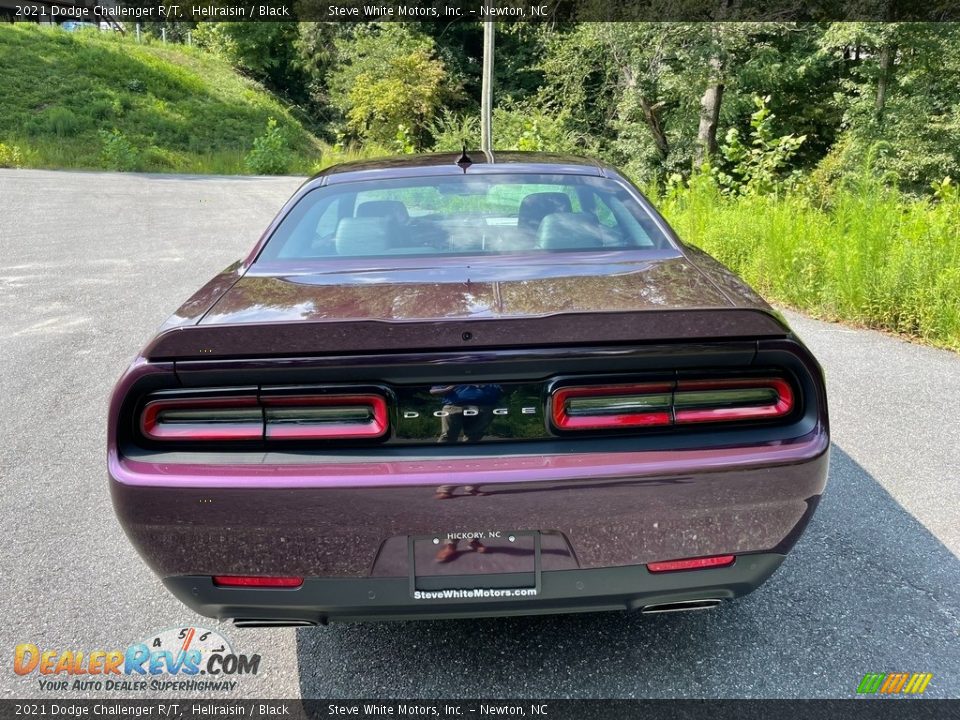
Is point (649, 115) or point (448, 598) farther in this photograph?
point (649, 115)

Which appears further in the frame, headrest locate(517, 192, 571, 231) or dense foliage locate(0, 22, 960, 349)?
dense foliage locate(0, 22, 960, 349)

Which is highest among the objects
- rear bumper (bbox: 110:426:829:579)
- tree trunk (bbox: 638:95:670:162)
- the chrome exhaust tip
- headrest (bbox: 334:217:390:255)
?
tree trunk (bbox: 638:95:670:162)

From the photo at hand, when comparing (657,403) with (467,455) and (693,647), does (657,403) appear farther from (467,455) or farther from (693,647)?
(693,647)

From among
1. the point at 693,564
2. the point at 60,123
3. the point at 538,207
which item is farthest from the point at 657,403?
the point at 60,123

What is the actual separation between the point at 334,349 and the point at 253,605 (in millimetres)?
711

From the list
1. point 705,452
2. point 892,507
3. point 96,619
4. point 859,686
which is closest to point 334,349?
point 705,452

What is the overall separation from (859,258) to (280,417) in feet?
18.8

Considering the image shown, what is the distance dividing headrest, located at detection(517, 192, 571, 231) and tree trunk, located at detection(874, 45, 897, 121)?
2067 cm

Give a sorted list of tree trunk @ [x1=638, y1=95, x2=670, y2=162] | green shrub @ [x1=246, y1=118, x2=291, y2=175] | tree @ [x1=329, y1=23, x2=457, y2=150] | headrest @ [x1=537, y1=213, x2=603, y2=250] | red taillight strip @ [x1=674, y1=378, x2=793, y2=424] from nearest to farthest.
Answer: red taillight strip @ [x1=674, y1=378, x2=793, y2=424] < headrest @ [x1=537, y1=213, x2=603, y2=250] < tree trunk @ [x1=638, y1=95, x2=670, y2=162] < green shrub @ [x1=246, y1=118, x2=291, y2=175] < tree @ [x1=329, y1=23, x2=457, y2=150]

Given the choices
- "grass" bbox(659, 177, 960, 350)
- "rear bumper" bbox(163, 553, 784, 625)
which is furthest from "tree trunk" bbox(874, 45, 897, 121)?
"rear bumper" bbox(163, 553, 784, 625)

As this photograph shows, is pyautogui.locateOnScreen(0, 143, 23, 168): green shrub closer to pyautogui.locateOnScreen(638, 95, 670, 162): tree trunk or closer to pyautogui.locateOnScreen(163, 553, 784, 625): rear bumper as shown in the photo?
pyautogui.locateOnScreen(638, 95, 670, 162): tree trunk

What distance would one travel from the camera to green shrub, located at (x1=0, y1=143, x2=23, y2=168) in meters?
25.0

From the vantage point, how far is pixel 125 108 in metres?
33.1

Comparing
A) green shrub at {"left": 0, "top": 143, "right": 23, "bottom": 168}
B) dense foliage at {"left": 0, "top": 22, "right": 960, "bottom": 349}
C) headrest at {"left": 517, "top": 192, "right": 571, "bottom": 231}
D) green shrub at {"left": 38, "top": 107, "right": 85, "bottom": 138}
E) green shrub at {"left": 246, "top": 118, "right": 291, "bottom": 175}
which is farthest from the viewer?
green shrub at {"left": 246, "top": 118, "right": 291, "bottom": 175}
